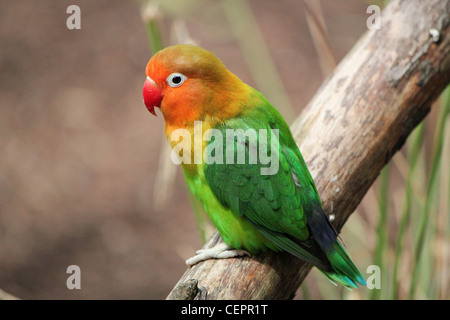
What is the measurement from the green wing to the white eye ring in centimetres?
16

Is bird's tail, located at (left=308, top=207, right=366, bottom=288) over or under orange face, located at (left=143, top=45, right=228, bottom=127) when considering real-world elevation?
under

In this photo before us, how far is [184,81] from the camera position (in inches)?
50.8

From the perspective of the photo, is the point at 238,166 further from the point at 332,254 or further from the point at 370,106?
the point at 370,106

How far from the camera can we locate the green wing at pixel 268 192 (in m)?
1.25

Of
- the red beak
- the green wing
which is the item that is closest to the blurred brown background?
the red beak

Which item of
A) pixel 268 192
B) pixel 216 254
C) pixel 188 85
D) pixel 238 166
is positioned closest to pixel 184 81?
pixel 188 85

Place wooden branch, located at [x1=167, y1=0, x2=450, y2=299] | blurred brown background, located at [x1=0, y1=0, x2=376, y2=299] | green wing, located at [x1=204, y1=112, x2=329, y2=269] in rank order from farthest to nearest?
1. blurred brown background, located at [x1=0, y1=0, x2=376, y2=299]
2. wooden branch, located at [x1=167, y1=0, x2=450, y2=299]
3. green wing, located at [x1=204, y1=112, x2=329, y2=269]

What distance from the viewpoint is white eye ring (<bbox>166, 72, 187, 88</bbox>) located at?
129cm

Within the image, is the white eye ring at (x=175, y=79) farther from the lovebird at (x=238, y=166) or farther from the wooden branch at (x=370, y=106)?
the wooden branch at (x=370, y=106)

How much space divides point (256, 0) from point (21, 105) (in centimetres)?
206

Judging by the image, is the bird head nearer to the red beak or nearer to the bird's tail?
the red beak

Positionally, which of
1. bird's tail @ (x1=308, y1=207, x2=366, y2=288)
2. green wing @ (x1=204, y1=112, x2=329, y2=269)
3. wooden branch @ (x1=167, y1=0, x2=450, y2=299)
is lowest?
bird's tail @ (x1=308, y1=207, x2=366, y2=288)

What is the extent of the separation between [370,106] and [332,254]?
481mm
